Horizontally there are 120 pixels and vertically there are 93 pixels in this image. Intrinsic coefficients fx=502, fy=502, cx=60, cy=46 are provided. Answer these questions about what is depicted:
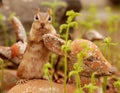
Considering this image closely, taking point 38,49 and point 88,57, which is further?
point 38,49

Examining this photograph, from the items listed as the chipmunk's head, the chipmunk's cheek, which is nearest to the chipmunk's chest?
the chipmunk's head

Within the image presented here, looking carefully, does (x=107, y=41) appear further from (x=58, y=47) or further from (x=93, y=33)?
(x=93, y=33)

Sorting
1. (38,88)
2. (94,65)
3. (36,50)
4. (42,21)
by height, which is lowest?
(38,88)

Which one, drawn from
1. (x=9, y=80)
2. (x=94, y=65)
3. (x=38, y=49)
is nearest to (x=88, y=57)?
(x=94, y=65)

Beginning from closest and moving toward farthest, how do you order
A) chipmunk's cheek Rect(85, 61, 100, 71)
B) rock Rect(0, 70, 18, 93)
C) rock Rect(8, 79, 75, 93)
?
chipmunk's cheek Rect(85, 61, 100, 71)
rock Rect(8, 79, 75, 93)
rock Rect(0, 70, 18, 93)

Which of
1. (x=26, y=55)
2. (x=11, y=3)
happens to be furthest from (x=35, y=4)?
(x=26, y=55)

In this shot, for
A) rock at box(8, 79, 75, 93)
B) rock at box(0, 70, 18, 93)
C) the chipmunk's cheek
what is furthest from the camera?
rock at box(0, 70, 18, 93)

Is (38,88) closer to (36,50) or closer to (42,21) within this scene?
(36,50)

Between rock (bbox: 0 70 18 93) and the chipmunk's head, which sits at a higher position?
the chipmunk's head

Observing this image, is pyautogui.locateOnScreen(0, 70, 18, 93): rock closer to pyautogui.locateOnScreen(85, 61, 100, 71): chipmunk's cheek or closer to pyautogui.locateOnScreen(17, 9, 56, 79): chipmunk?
pyautogui.locateOnScreen(17, 9, 56, 79): chipmunk
